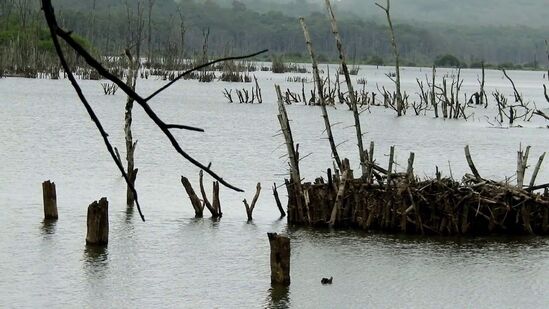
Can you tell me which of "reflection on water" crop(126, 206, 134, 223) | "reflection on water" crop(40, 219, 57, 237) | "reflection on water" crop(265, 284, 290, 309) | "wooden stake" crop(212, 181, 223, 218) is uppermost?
"wooden stake" crop(212, 181, 223, 218)

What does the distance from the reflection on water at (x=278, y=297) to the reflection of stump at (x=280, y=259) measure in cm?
8

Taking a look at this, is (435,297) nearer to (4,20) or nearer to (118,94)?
(118,94)

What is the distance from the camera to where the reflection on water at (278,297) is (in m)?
9.09

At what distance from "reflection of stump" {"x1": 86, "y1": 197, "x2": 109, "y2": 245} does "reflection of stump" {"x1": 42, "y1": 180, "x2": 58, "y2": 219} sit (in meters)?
1.68

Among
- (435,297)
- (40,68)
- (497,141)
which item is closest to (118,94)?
(40,68)

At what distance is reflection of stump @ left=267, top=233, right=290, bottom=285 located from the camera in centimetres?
958

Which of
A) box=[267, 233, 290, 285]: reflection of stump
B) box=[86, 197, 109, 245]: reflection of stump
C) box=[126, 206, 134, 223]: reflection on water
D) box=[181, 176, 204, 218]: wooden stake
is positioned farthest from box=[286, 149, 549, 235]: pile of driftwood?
box=[267, 233, 290, 285]: reflection of stump

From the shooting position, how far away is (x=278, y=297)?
9367 mm

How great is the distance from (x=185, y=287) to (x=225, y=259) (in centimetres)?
151

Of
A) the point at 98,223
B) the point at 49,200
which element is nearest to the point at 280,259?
the point at 98,223

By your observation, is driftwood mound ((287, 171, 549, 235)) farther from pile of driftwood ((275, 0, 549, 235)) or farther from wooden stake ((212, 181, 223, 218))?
wooden stake ((212, 181, 223, 218))

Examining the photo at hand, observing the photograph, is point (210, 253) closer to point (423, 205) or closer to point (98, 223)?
point (98, 223)

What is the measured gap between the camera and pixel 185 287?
9.67 m

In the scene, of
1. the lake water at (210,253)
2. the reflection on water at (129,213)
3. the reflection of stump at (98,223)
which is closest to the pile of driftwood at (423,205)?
the lake water at (210,253)
